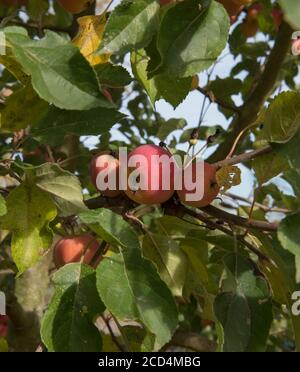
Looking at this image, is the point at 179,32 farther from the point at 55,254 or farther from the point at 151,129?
the point at 151,129

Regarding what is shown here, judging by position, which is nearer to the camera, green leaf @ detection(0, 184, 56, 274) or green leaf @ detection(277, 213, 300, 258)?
green leaf @ detection(277, 213, 300, 258)

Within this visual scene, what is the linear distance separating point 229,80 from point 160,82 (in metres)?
0.68

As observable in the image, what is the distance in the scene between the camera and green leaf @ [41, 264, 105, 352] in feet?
3.00

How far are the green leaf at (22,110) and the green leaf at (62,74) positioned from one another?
206 millimetres

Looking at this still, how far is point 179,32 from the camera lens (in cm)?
90

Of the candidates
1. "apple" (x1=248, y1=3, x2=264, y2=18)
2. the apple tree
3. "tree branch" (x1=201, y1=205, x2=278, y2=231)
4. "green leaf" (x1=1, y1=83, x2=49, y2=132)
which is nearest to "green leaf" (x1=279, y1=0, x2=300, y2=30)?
the apple tree

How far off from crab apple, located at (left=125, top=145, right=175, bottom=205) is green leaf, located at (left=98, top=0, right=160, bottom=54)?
0.21 meters

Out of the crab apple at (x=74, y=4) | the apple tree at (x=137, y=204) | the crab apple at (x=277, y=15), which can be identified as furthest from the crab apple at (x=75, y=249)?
the crab apple at (x=277, y=15)

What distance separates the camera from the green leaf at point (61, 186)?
0.93 m

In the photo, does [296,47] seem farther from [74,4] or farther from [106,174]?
[106,174]

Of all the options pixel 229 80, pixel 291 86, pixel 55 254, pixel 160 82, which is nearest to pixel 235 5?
pixel 229 80

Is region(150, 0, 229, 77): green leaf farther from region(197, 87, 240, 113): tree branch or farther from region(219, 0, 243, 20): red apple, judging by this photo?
region(197, 87, 240, 113): tree branch

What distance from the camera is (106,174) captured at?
113 cm

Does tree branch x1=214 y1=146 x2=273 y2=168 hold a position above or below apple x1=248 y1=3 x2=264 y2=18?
below
